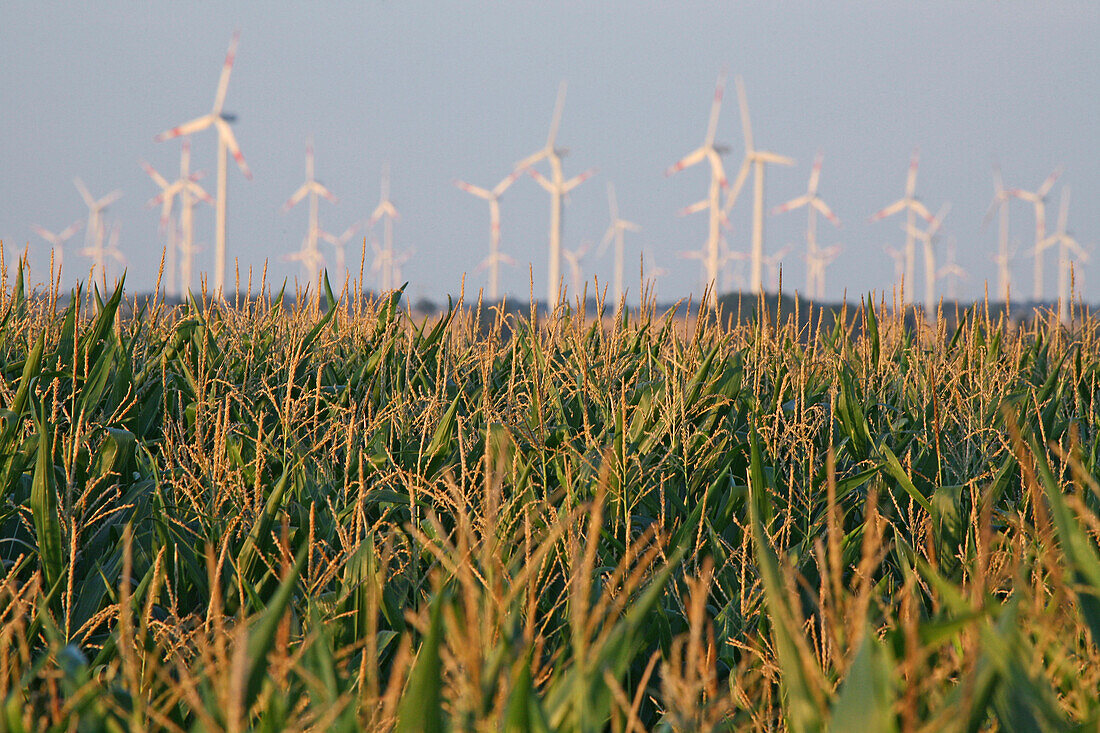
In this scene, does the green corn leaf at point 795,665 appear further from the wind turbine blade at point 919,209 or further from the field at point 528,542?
the wind turbine blade at point 919,209

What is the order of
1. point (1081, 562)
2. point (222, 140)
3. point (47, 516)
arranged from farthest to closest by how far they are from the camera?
1. point (222, 140)
2. point (47, 516)
3. point (1081, 562)

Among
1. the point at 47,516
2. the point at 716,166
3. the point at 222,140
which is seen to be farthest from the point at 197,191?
the point at 47,516

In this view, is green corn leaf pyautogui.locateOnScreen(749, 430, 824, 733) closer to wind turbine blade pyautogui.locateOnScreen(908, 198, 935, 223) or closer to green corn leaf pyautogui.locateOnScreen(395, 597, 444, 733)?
green corn leaf pyautogui.locateOnScreen(395, 597, 444, 733)

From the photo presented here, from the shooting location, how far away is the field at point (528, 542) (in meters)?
1.93

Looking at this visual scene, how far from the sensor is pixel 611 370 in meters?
5.68

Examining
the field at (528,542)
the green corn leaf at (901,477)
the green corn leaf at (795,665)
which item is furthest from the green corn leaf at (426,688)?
the green corn leaf at (901,477)

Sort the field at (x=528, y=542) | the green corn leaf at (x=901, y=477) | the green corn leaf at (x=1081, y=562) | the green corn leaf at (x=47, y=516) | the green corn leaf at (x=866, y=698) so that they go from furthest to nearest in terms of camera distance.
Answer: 1. the green corn leaf at (x=901, y=477)
2. the green corn leaf at (x=47, y=516)
3. the green corn leaf at (x=1081, y=562)
4. the field at (x=528, y=542)
5. the green corn leaf at (x=866, y=698)

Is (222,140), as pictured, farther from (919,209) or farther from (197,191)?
(919,209)

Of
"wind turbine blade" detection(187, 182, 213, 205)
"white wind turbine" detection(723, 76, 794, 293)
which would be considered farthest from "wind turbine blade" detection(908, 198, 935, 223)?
"wind turbine blade" detection(187, 182, 213, 205)

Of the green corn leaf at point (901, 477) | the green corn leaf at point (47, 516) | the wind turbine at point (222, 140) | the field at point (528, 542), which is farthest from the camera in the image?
the wind turbine at point (222, 140)

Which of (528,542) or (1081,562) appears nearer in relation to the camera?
(1081,562)

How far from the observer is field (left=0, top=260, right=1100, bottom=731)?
1.93m

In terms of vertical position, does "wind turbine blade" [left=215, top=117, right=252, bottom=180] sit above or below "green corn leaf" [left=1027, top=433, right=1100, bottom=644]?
above

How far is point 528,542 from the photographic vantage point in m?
2.52
